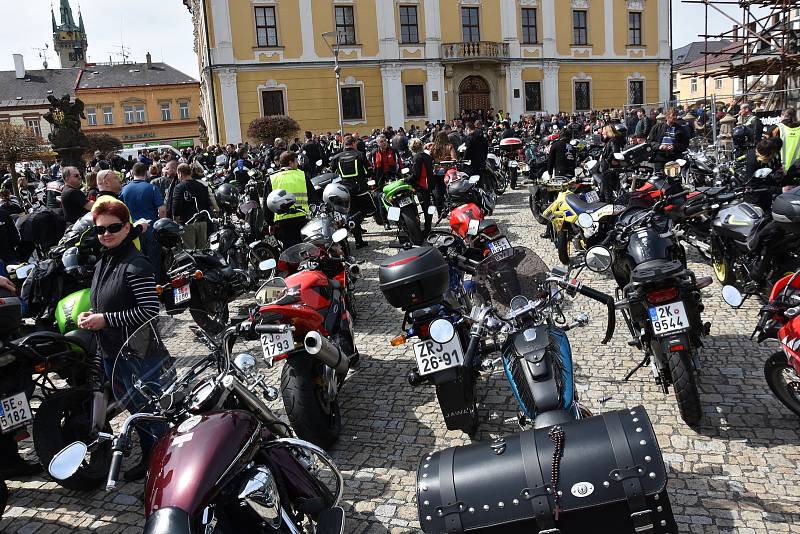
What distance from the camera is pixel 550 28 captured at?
116 feet

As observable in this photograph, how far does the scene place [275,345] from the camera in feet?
12.8

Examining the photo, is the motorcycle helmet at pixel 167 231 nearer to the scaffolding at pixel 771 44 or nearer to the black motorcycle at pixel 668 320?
the black motorcycle at pixel 668 320

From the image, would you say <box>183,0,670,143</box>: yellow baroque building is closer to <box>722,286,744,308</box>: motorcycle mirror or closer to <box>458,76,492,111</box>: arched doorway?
<box>458,76,492,111</box>: arched doorway

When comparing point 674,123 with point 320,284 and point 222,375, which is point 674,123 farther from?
point 222,375

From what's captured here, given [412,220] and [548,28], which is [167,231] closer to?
[412,220]

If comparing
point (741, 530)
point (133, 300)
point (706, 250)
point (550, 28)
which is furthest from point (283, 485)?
point (550, 28)

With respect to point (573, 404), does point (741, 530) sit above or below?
below

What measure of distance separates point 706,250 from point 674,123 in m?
5.07

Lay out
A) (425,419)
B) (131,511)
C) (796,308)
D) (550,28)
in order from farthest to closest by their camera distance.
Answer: (550,28), (425,419), (131,511), (796,308)

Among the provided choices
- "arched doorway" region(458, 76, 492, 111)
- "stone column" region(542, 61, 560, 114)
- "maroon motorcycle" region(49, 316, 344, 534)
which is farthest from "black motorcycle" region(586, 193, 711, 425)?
"stone column" region(542, 61, 560, 114)

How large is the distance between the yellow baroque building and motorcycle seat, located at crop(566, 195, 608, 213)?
2587 cm

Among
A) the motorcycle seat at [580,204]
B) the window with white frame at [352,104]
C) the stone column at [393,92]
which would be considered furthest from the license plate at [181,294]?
the stone column at [393,92]

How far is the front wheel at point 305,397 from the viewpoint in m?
4.12

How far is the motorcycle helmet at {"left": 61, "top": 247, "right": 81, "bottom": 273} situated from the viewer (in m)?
5.79
